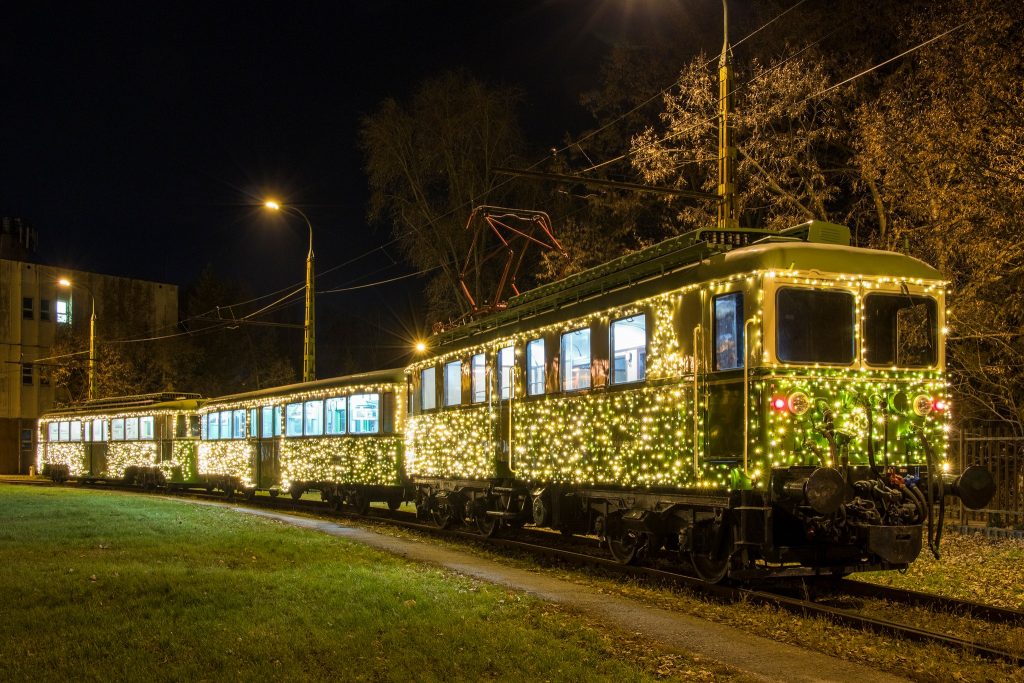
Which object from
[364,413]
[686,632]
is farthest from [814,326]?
[364,413]

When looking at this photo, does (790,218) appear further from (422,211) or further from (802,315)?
(422,211)

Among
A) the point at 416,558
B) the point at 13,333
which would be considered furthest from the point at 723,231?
the point at 13,333

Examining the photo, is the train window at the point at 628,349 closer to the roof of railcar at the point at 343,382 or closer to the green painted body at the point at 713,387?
the green painted body at the point at 713,387

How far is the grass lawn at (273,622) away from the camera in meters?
7.48

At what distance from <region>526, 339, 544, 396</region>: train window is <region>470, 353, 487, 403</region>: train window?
5.51 ft

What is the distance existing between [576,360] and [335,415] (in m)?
11.5

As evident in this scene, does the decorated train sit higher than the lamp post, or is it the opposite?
the lamp post

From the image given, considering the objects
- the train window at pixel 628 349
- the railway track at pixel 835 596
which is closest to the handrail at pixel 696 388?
the train window at pixel 628 349

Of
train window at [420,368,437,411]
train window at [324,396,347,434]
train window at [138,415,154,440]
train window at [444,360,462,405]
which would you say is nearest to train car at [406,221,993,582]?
train window at [444,360,462,405]

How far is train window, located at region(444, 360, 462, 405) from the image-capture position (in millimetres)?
17841

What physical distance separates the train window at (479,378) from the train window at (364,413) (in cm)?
576

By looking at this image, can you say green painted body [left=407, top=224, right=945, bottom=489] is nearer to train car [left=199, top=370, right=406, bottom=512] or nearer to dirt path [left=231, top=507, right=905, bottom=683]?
dirt path [left=231, top=507, right=905, bottom=683]

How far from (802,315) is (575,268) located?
16.3 meters

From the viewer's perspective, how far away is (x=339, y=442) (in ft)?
77.2
